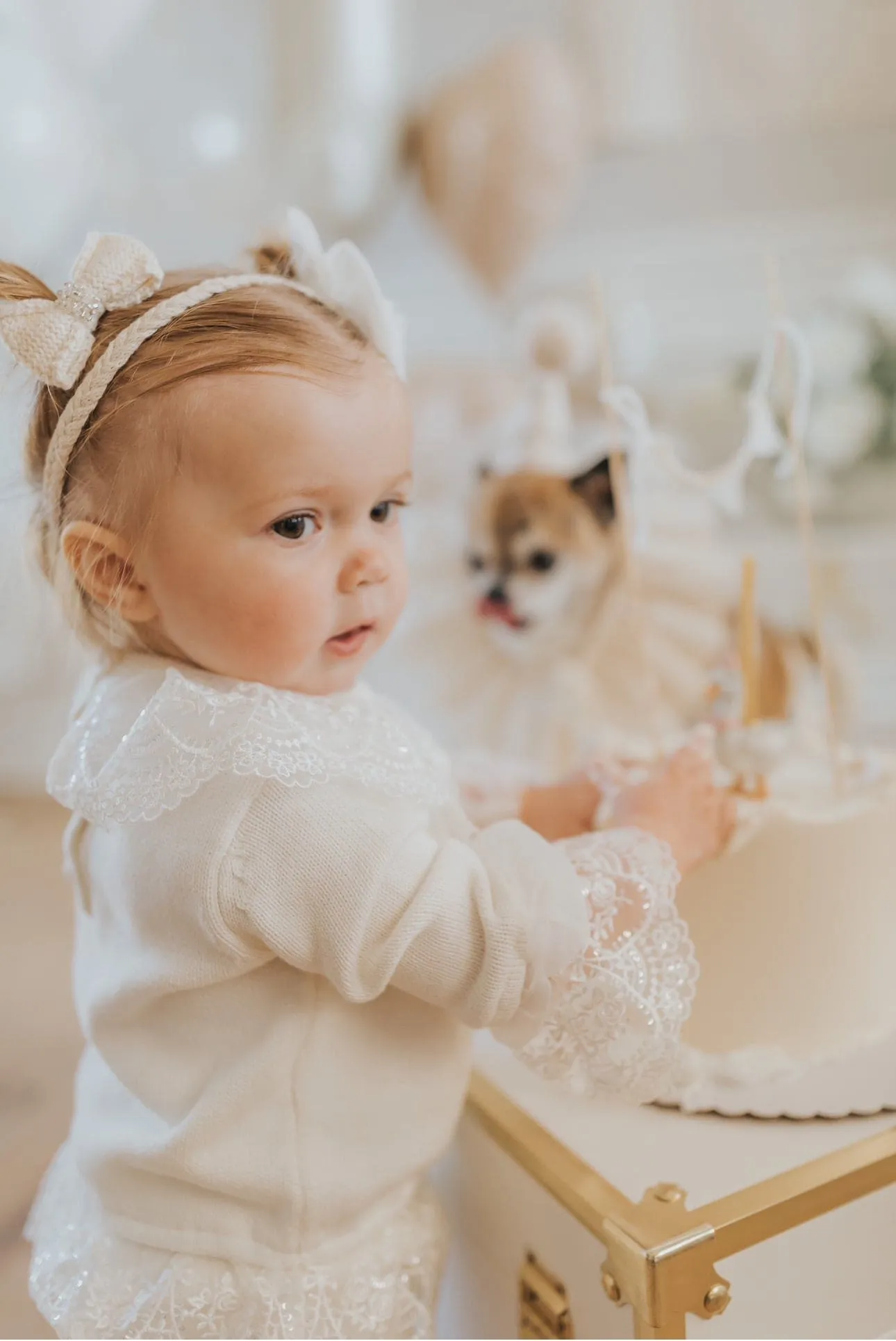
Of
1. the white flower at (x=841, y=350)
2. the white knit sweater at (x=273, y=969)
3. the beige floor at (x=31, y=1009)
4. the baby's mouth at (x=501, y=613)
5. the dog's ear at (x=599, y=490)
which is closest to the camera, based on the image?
the white knit sweater at (x=273, y=969)

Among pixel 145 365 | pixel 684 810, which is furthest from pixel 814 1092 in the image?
pixel 145 365

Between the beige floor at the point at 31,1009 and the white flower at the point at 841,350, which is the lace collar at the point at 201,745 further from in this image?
the white flower at the point at 841,350

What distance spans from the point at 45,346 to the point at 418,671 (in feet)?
3.54

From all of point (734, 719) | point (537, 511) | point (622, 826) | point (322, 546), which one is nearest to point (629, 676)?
point (537, 511)

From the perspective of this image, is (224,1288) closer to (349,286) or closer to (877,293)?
(349,286)

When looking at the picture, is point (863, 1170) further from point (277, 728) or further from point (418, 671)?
point (418, 671)

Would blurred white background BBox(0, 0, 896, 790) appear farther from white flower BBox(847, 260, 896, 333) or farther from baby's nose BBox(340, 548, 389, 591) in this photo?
baby's nose BBox(340, 548, 389, 591)

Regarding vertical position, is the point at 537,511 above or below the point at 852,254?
below

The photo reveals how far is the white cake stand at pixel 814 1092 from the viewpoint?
0.69m

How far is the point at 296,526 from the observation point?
0.59 m

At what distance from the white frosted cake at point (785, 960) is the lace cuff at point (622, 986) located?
0.34ft

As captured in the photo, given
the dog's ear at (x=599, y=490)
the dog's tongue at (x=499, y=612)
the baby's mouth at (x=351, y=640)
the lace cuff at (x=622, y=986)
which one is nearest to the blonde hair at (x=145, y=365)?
the baby's mouth at (x=351, y=640)

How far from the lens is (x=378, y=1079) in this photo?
632 millimetres

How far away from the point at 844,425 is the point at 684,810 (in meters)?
1.30
